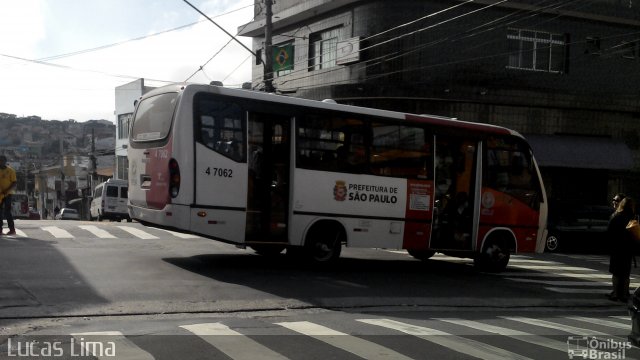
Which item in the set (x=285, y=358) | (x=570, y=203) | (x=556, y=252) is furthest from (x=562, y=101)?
(x=285, y=358)

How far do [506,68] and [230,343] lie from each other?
23.3 metres

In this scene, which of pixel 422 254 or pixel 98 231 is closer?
pixel 422 254

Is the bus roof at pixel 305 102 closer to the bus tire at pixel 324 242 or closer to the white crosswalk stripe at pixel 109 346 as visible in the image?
the bus tire at pixel 324 242

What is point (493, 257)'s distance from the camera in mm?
14766

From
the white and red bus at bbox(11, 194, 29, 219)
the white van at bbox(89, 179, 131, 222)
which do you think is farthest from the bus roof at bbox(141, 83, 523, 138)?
the white and red bus at bbox(11, 194, 29, 219)

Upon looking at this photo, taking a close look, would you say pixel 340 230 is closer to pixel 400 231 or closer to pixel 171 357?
pixel 400 231

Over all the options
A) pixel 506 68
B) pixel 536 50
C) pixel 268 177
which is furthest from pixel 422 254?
pixel 536 50

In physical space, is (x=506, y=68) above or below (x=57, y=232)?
above

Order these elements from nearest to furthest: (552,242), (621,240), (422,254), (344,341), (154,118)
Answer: (344,341) < (621,240) < (154,118) < (422,254) < (552,242)

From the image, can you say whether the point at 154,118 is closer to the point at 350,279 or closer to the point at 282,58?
the point at 350,279

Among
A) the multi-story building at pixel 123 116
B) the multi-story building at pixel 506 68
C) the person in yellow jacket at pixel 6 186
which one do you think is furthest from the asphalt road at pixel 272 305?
the multi-story building at pixel 123 116

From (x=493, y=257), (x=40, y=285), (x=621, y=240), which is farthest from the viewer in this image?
(x=493, y=257)

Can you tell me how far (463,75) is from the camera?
87.8 ft

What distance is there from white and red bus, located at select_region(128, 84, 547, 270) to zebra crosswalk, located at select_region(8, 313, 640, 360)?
356cm
